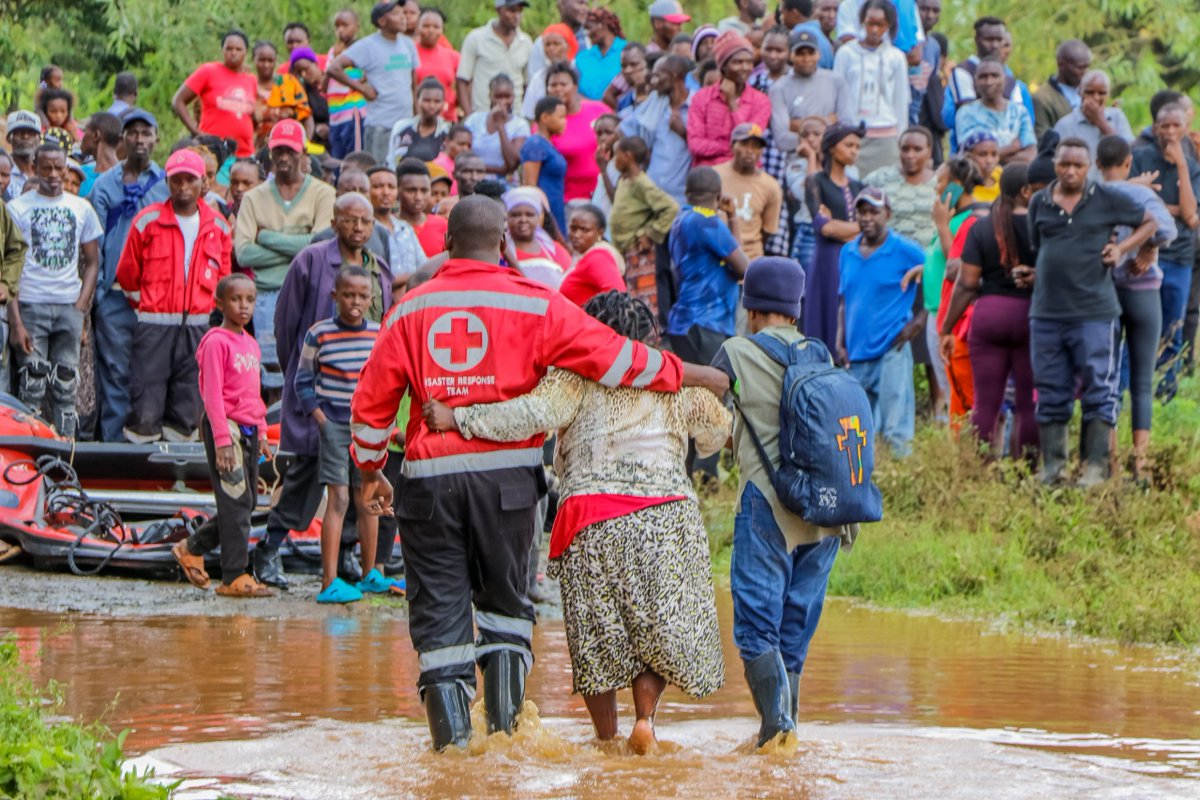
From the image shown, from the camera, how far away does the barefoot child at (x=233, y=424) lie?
10.8 metres

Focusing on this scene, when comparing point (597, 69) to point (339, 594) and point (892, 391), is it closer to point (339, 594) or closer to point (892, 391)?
point (892, 391)

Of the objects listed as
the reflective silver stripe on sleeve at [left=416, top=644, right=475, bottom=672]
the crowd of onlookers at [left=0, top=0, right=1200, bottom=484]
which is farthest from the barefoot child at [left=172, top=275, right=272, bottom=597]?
the reflective silver stripe on sleeve at [left=416, top=644, right=475, bottom=672]

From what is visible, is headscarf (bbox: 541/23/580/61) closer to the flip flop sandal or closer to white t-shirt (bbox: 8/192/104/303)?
white t-shirt (bbox: 8/192/104/303)

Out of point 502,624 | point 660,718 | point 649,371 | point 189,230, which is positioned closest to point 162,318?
point 189,230

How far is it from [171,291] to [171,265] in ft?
0.61

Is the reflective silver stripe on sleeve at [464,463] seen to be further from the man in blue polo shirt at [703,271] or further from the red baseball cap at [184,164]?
the red baseball cap at [184,164]

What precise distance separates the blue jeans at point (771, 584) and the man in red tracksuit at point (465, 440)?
2.02ft

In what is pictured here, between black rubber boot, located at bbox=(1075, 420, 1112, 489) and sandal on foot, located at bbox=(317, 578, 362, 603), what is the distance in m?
4.63

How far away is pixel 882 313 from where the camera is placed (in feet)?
46.4

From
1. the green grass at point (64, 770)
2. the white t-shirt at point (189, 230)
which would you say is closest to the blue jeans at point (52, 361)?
the white t-shirt at point (189, 230)

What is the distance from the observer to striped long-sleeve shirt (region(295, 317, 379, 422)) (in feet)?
34.9

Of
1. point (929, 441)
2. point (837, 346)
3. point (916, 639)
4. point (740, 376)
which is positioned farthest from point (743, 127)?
point (740, 376)

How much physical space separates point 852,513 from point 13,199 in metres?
9.36

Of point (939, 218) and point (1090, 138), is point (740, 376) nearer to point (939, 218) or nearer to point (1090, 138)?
point (939, 218)
